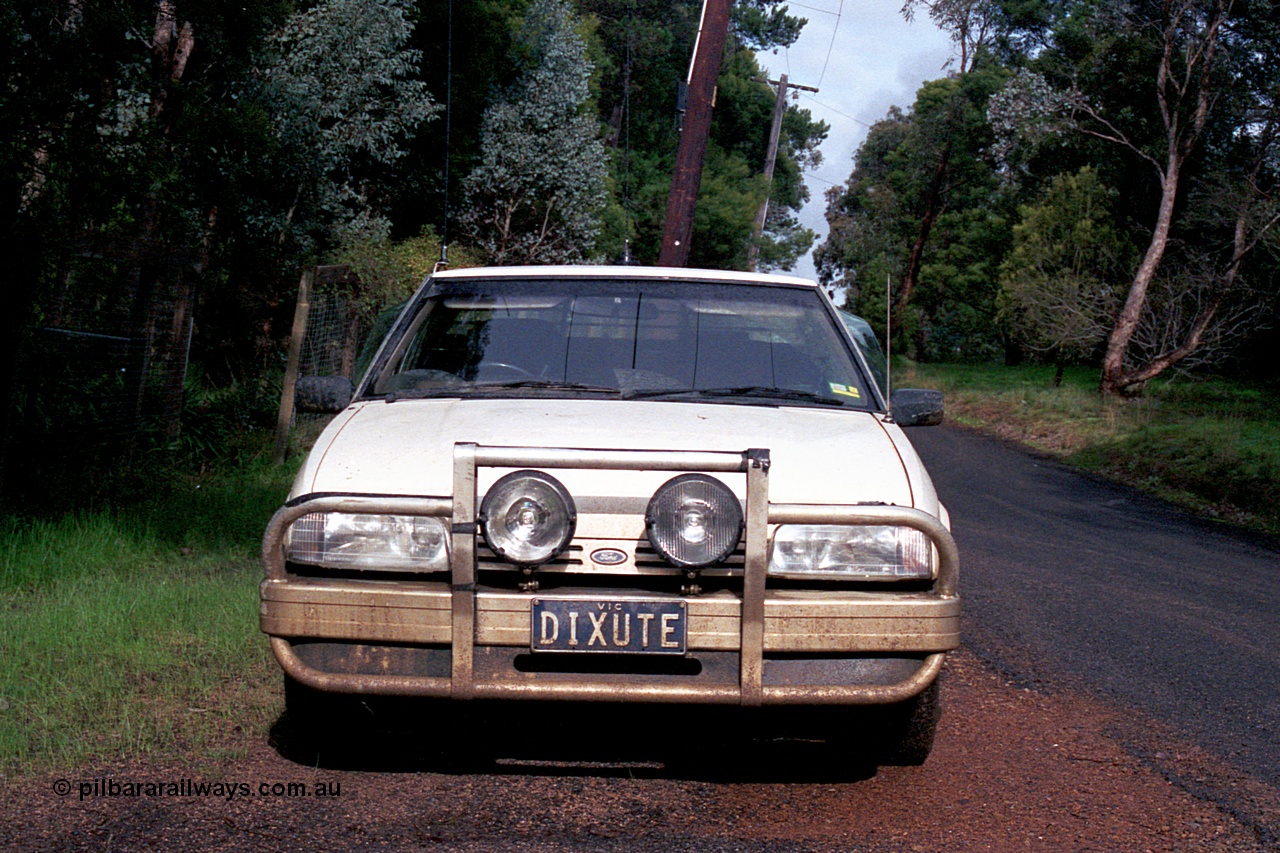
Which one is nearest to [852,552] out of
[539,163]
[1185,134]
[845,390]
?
[845,390]

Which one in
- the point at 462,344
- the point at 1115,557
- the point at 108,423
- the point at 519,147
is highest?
the point at 519,147

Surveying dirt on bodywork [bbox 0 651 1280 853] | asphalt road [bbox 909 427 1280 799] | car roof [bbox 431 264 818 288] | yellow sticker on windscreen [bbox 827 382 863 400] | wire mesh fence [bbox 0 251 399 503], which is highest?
car roof [bbox 431 264 818 288]

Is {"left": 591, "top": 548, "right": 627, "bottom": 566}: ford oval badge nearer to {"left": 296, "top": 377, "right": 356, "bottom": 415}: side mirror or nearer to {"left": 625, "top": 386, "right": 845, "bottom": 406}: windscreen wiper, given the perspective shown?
{"left": 625, "top": 386, "right": 845, "bottom": 406}: windscreen wiper

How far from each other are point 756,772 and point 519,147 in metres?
28.5

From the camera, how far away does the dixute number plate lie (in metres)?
3.25

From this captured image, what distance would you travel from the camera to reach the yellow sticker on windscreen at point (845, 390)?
447 cm

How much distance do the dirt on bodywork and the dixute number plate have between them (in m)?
0.33

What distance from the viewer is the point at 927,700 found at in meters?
3.69

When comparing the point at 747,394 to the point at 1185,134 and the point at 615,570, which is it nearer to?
the point at 615,570

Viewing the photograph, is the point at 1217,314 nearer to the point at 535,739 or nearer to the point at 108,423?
the point at 108,423

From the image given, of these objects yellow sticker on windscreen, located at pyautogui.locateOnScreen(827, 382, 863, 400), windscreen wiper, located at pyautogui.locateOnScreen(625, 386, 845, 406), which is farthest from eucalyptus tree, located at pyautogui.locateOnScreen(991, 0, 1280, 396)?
windscreen wiper, located at pyautogui.locateOnScreen(625, 386, 845, 406)

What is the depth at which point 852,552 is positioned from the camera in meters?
3.44

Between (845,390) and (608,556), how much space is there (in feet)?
4.88

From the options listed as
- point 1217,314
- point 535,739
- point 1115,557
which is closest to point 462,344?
point 535,739
